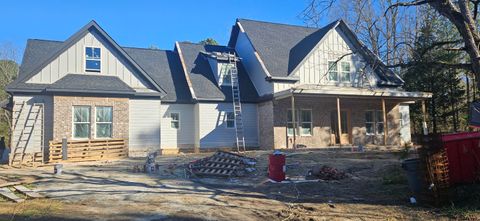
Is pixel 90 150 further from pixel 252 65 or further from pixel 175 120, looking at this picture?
pixel 252 65

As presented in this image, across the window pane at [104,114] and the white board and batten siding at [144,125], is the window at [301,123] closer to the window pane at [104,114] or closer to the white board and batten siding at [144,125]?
the white board and batten siding at [144,125]

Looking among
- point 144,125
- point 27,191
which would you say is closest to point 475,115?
point 27,191

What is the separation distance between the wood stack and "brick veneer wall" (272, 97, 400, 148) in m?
8.23

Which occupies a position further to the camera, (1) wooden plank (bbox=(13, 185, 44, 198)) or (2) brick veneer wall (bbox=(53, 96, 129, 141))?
(2) brick veneer wall (bbox=(53, 96, 129, 141))

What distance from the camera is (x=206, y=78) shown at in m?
25.4

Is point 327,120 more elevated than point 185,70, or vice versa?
point 185,70

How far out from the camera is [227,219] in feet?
23.9

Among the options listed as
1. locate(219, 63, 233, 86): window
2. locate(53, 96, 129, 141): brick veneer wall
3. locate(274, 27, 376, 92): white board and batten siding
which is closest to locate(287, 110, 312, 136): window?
locate(274, 27, 376, 92): white board and batten siding

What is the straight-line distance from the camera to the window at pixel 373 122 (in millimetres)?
26656

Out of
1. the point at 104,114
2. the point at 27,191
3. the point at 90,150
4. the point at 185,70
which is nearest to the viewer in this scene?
the point at 27,191

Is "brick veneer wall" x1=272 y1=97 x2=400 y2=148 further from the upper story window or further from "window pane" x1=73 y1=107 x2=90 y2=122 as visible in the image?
"window pane" x1=73 y1=107 x2=90 y2=122

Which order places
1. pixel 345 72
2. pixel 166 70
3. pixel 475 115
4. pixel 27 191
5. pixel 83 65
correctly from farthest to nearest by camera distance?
pixel 345 72 → pixel 166 70 → pixel 83 65 → pixel 475 115 → pixel 27 191

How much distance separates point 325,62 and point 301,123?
408 centimetres

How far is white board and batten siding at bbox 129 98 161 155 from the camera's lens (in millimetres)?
21562
